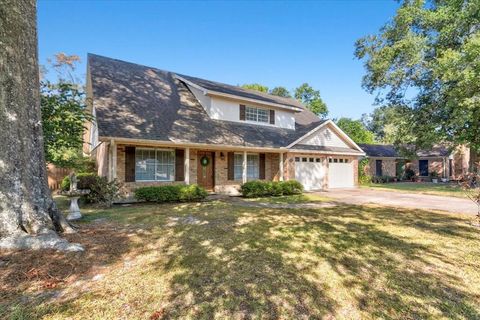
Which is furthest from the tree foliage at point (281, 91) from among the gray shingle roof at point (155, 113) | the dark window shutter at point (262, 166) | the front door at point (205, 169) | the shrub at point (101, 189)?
the shrub at point (101, 189)

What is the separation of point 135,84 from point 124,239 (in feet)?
38.5

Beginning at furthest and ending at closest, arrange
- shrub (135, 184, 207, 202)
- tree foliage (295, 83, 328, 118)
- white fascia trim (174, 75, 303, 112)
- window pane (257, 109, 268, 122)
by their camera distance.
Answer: tree foliage (295, 83, 328, 118), window pane (257, 109, 268, 122), white fascia trim (174, 75, 303, 112), shrub (135, 184, 207, 202)

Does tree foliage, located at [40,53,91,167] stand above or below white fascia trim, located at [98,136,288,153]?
above

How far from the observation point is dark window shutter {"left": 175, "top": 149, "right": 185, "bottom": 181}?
1303 centimetres

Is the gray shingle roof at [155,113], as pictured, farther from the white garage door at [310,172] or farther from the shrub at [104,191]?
the shrub at [104,191]

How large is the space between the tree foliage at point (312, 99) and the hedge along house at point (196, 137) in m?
23.1

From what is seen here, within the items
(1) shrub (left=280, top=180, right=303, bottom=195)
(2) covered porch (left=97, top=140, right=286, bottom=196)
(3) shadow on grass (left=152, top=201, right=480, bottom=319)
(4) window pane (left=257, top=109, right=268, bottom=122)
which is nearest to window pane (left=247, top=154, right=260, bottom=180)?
(2) covered porch (left=97, top=140, right=286, bottom=196)

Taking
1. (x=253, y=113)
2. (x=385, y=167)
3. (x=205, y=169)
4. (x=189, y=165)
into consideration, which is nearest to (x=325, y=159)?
(x=253, y=113)

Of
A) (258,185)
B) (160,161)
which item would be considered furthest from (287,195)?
(160,161)

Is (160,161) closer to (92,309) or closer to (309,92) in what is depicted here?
(92,309)

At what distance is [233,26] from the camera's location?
630 inches

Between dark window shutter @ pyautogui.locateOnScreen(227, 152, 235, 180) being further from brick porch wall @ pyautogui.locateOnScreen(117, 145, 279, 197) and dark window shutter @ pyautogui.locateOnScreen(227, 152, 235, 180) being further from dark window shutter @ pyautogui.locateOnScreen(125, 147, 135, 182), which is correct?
dark window shutter @ pyautogui.locateOnScreen(125, 147, 135, 182)

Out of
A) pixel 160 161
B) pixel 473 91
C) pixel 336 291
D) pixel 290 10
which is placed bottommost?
pixel 336 291

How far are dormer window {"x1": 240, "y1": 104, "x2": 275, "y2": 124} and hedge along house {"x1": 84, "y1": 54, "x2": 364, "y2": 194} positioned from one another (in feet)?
0.22
